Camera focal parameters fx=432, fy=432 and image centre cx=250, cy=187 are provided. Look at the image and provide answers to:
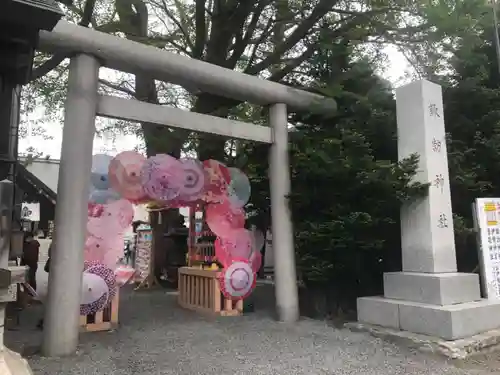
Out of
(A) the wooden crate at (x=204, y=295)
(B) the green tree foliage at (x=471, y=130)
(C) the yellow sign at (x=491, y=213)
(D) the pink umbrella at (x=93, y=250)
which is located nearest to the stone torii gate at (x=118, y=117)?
(D) the pink umbrella at (x=93, y=250)

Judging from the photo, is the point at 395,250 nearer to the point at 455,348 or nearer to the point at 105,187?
the point at 455,348

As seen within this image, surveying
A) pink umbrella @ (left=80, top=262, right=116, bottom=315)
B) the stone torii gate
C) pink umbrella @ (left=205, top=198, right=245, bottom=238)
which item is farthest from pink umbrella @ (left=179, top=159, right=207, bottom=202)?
pink umbrella @ (left=80, top=262, right=116, bottom=315)

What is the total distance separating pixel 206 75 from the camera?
6.43m

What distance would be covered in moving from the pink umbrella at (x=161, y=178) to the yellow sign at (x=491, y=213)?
4793mm

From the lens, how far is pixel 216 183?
7641mm

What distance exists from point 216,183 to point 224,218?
0.64 metres

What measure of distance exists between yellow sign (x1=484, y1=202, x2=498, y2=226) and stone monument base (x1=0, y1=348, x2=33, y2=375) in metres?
6.11

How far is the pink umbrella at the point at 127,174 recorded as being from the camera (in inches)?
271

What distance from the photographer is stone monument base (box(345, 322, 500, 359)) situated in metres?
4.98

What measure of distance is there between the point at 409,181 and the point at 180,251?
8.15 metres

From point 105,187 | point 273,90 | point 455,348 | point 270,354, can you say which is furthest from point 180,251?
point 455,348

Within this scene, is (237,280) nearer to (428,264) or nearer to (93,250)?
(93,250)

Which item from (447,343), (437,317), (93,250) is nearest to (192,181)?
(93,250)

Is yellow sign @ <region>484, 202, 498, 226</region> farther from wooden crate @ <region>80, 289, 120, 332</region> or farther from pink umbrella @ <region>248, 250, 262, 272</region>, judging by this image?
wooden crate @ <region>80, 289, 120, 332</region>
